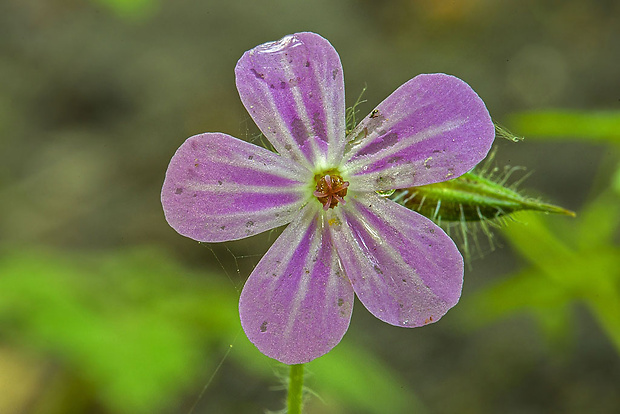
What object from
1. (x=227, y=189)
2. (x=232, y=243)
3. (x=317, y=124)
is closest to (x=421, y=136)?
(x=317, y=124)

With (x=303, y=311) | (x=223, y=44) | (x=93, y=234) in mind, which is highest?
(x=303, y=311)

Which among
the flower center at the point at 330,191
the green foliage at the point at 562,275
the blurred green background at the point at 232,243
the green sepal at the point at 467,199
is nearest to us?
the flower center at the point at 330,191

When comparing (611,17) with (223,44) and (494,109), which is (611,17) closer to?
(494,109)

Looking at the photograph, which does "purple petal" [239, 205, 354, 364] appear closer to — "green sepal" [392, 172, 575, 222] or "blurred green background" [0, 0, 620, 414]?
"green sepal" [392, 172, 575, 222]

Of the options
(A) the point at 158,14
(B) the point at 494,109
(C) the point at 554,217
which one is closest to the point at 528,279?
(C) the point at 554,217

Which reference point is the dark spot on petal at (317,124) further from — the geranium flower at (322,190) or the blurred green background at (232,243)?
the blurred green background at (232,243)

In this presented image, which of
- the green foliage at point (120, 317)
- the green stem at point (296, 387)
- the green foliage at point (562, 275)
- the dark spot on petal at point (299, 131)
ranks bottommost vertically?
the green foliage at point (562, 275)

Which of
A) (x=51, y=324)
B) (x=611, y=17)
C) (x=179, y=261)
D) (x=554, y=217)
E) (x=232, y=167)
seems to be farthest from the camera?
(x=611, y=17)

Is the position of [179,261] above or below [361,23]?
below

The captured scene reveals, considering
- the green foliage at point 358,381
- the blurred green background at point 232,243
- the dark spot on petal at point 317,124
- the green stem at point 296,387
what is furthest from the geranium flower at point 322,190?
the green foliage at point 358,381
